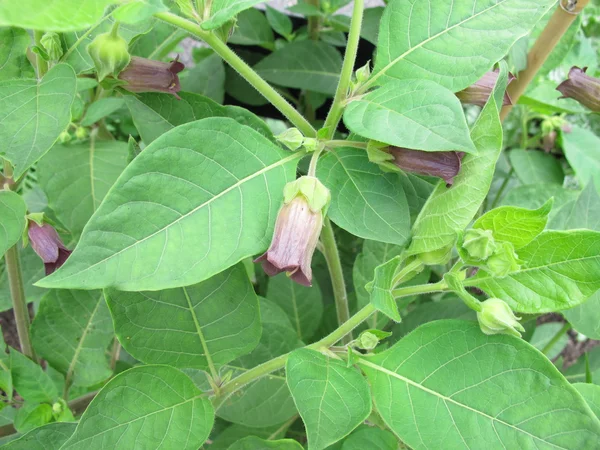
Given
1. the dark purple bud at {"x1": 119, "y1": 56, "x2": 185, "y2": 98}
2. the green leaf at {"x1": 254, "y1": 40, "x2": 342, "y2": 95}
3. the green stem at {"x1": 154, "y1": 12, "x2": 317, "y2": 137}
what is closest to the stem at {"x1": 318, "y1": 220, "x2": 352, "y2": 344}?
the green stem at {"x1": 154, "y1": 12, "x2": 317, "y2": 137}

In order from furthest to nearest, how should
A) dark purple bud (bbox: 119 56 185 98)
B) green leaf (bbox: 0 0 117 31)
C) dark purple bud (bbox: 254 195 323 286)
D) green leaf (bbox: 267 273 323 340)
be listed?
green leaf (bbox: 267 273 323 340)
dark purple bud (bbox: 119 56 185 98)
dark purple bud (bbox: 254 195 323 286)
green leaf (bbox: 0 0 117 31)

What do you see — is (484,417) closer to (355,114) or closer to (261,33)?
(355,114)

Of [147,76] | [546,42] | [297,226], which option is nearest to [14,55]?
[147,76]

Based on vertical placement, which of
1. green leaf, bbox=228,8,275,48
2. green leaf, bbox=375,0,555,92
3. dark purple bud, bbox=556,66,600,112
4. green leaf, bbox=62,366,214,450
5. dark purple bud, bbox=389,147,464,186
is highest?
green leaf, bbox=375,0,555,92


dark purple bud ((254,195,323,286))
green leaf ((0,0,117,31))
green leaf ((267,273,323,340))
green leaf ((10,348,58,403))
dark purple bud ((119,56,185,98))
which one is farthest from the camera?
green leaf ((267,273,323,340))

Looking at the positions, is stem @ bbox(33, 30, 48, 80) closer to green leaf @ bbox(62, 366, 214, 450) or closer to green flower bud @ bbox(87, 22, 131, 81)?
green flower bud @ bbox(87, 22, 131, 81)

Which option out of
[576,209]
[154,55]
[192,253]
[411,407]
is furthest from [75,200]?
[576,209]

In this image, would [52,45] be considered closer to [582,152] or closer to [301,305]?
[301,305]
